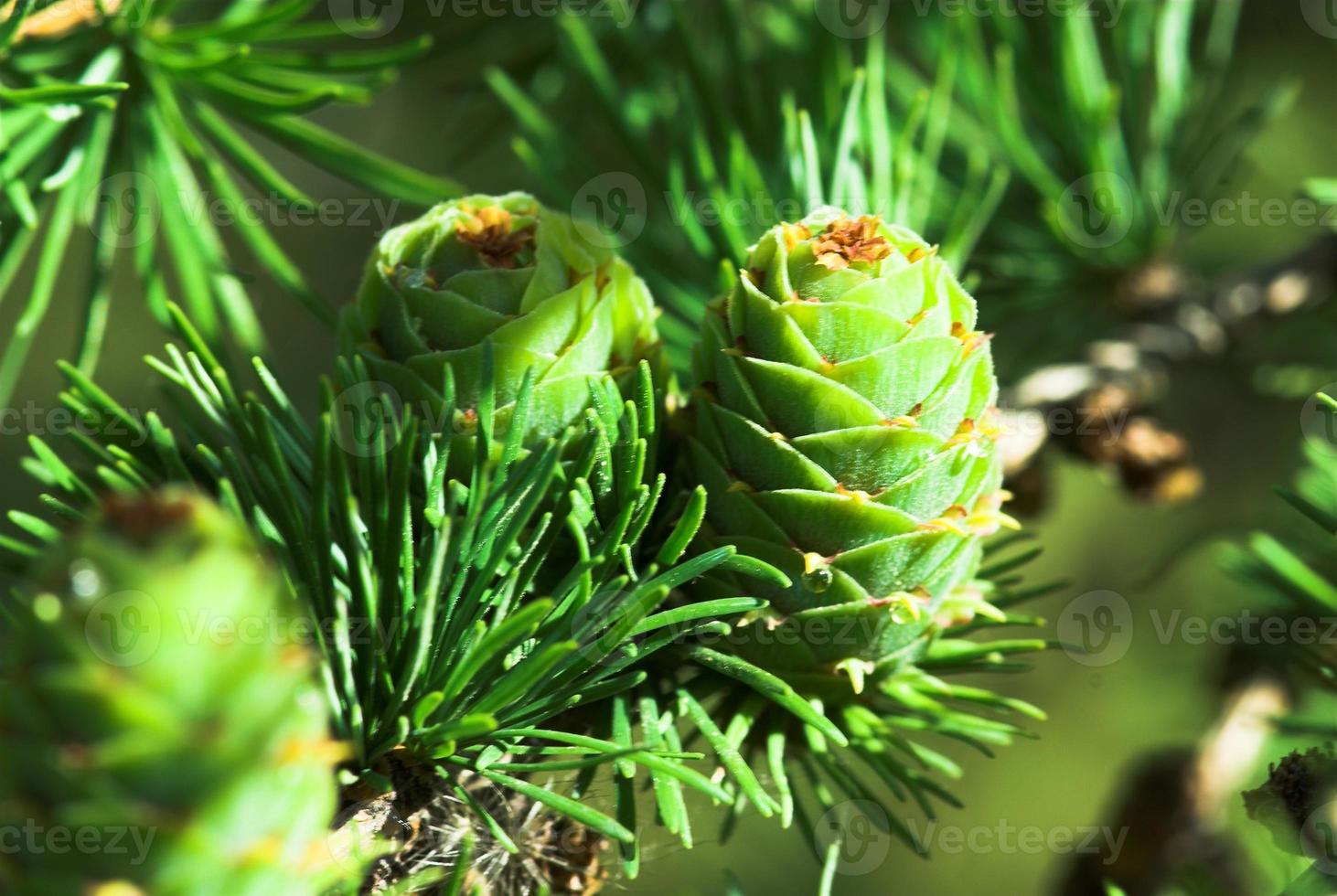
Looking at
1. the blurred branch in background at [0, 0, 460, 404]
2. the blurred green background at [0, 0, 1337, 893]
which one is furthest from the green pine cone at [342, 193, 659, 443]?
the blurred green background at [0, 0, 1337, 893]

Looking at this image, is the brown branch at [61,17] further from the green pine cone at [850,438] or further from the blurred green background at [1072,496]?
the green pine cone at [850,438]

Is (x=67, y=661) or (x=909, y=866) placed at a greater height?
(x=67, y=661)

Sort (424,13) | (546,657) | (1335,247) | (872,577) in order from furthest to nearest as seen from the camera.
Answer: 1. (424,13)
2. (1335,247)
3. (872,577)
4. (546,657)

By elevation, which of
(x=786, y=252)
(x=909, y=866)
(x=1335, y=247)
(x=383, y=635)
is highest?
(x=786, y=252)

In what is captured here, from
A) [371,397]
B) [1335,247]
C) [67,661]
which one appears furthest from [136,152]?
[1335,247]

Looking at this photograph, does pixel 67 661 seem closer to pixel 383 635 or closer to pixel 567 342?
pixel 383 635

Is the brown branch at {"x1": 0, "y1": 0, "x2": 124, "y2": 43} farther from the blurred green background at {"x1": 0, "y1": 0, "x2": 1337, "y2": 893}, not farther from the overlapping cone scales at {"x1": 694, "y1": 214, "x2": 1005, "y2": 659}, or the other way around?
the overlapping cone scales at {"x1": 694, "y1": 214, "x2": 1005, "y2": 659}

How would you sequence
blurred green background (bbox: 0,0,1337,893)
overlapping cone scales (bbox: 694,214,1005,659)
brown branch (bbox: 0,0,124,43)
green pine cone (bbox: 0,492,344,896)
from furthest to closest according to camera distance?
blurred green background (bbox: 0,0,1337,893) < brown branch (bbox: 0,0,124,43) < overlapping cone scales (bbox: 694,214,1005,659) < green pine cone (bbox: 0,492,344,896)

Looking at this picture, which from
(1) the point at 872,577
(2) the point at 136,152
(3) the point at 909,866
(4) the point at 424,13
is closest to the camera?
(1) the point at 872,577
